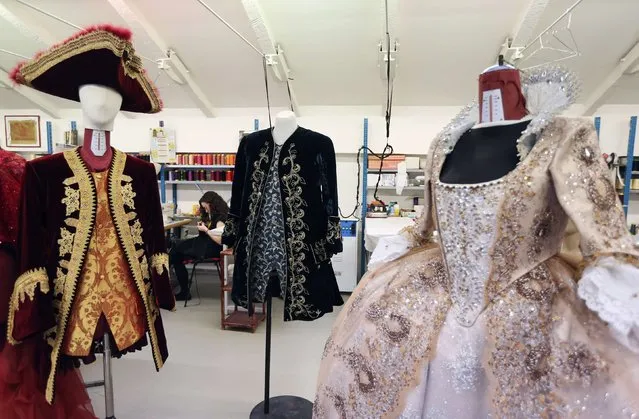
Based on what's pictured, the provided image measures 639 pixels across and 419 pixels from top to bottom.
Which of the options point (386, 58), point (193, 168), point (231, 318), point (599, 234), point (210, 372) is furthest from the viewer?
point (193, 168)

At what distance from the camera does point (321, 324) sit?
3434 mm

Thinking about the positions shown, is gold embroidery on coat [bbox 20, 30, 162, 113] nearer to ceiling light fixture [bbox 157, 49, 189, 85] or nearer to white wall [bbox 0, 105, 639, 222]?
ceiling light fixture [bbox 157, 49, 189, 85]

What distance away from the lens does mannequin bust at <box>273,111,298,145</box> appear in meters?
1.70

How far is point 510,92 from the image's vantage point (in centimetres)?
97

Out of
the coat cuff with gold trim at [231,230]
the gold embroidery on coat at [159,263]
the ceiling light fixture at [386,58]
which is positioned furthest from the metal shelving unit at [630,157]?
the gold embroidery on coat at [159,263]

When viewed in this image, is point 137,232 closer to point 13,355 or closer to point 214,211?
point 13,355

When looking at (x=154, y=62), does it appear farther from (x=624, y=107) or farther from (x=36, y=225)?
(x=624, y=107)

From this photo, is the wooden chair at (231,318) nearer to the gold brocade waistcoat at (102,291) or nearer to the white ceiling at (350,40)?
the gold brocade waistcoat at (102,291)

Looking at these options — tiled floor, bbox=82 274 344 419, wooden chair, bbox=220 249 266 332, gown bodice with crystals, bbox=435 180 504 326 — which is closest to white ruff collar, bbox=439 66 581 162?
gown bodice with crystals, bbox=435 180 504 326

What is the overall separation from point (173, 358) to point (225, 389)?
60 cm

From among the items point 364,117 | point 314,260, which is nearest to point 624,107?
point 364,117

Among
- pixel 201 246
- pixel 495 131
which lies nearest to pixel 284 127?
pixel 495 131

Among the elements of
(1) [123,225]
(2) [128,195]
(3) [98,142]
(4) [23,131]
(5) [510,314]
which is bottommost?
(5) [510,314]

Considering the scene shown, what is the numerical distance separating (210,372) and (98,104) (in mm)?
1866
